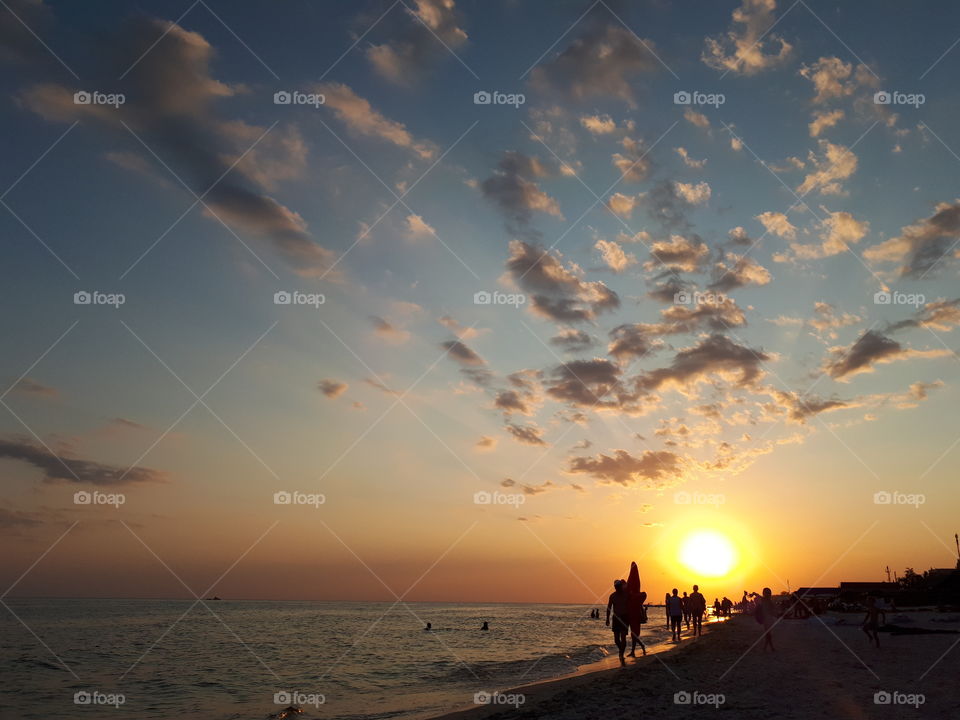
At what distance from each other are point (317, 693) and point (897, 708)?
19.8m

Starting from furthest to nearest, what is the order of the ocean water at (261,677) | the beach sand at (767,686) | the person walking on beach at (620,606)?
the ocean water at (261,677) < the person walking on beach at (620,606) < the beach sand at (767,686)

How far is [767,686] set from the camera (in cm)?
1543

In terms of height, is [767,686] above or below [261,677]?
above

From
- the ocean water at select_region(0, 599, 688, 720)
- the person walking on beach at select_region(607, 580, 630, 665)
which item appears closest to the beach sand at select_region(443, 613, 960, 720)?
the person walking on beach at select_region(607, 580, 630, 665)

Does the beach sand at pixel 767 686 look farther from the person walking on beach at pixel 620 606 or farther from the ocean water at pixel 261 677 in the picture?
the ocean water at pixel 261 677

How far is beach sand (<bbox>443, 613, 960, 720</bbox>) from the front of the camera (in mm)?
12227

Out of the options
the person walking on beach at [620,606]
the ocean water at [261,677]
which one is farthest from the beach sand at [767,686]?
the ocean water at [261,677]

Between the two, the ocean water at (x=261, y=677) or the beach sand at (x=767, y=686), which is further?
the ocean water at (x=261, y=677)

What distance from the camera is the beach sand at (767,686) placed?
40.1ft

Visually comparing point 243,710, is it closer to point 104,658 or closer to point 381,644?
point 104,658

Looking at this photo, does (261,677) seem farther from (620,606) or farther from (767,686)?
(767,686)

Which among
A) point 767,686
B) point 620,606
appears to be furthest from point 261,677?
point 767,686

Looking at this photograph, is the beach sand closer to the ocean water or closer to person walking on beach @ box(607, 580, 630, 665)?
person walking on beach @ box(607, 580, 630, 665)

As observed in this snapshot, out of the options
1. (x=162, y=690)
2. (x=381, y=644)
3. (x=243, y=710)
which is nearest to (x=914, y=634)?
(x=243, y=710)
